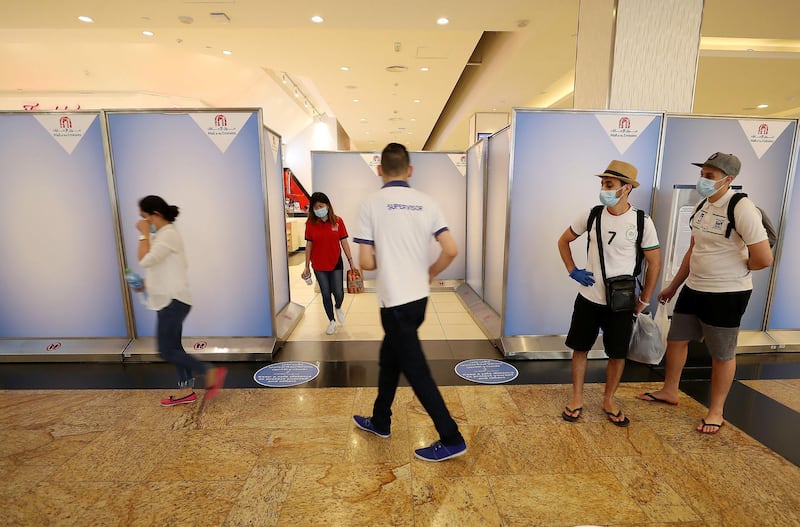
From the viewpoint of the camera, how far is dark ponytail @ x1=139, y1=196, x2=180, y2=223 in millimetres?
2385

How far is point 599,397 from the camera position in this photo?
2.92 metres

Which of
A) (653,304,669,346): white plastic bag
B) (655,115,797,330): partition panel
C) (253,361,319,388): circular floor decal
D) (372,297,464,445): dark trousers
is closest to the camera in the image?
(372,297,464,445): dark trousers

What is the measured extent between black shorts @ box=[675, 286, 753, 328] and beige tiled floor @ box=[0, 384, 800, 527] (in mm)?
725

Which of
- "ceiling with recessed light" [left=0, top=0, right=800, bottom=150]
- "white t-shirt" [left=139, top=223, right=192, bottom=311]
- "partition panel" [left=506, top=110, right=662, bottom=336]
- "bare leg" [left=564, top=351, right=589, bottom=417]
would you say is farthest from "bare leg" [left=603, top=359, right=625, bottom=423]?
"ceiling with recessed light" [left=0, top=0, right=800, bottom=150]

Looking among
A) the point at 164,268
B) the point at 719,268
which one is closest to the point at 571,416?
the point at 719,268

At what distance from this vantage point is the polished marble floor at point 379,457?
1851 millimetres

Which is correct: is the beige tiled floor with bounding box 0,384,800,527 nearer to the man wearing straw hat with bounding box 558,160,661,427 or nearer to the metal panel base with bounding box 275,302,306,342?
the man wearing straw hat with bounding box 558,160,661,427

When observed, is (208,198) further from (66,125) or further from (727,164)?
(727,164)

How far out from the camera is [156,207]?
2416mm

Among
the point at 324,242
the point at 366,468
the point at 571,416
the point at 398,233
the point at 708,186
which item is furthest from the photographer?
the point at 324,242

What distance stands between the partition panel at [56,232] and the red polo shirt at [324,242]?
1.82 meters

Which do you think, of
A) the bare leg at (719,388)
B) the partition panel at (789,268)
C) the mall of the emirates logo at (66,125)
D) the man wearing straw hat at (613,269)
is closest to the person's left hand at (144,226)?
the mall of the emirates logo at (66,125)

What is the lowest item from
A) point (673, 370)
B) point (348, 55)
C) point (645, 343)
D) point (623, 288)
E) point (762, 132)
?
point (673, 370)

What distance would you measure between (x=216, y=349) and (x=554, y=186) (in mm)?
3544
